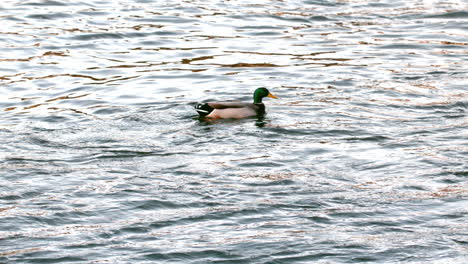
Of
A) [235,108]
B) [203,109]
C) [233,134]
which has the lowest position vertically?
[233,134]

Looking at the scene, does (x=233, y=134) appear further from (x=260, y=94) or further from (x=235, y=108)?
(x=260, y=94)

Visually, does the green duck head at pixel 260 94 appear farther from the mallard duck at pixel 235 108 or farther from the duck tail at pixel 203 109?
the duck tail at pixel 203 109

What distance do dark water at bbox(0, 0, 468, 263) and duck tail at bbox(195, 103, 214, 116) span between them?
0.19 metres

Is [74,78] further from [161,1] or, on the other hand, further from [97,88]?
[161,1]

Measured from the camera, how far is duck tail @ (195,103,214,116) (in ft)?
48.4

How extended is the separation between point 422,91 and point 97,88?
5498 millimetres

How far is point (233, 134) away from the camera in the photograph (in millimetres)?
14234

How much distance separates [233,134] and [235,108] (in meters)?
1.09

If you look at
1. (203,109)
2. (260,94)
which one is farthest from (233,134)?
(260,94)

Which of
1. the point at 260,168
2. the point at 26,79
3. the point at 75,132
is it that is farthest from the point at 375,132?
the point at 26,79

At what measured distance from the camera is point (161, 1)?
24016mm

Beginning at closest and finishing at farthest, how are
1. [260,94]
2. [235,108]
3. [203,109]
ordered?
[203,109] < [235,108] < [260,94]

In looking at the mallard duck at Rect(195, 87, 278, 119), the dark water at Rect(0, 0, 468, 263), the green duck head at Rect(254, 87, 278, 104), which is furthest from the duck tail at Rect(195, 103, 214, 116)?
the green duck head at Rect(254, 87, 278, 104)

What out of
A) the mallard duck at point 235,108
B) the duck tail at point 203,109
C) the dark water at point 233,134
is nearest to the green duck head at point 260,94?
the mallard duck at point 235,108
